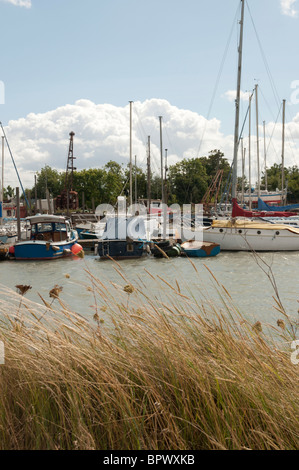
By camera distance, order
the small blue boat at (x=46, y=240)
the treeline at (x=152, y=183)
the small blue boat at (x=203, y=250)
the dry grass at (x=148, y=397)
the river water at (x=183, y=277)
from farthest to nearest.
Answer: the treeline at (x=152, y=183) → the small blue boat at (x=203, y=250) → the small blue boat at (x=46, y=240) → the river water at (x=183, y=277) → the dry grass at (x=148, y=397)

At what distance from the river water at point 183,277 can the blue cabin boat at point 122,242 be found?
35.2 inches

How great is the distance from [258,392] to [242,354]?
449 millimetres

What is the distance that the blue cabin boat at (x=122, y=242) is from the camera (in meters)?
25.3

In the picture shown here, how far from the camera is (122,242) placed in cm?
2539

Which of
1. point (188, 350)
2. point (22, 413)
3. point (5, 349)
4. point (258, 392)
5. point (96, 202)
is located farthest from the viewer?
point (96, 202)

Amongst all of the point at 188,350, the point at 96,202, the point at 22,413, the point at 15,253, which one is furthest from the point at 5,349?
the point at 96,202

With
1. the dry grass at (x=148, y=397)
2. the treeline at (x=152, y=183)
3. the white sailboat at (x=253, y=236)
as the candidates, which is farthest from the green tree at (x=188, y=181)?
the dry grass at (x=148, y=397)

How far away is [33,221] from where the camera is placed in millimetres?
27156

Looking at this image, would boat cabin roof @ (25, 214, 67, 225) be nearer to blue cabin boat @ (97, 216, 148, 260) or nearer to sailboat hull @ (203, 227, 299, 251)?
blue cabin boat @ (97, 216, 148, 260)

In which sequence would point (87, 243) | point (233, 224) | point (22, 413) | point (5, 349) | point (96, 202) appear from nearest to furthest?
1. point (22, 413)
2. point (5, 349)
3. point (233, 224)
4. point (87, 243)
5. point (96, 202)

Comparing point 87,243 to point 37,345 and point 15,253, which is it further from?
point 37,345

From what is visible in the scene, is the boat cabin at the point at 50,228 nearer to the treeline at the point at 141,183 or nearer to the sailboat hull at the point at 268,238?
the sailboat hull at the point at 268,238

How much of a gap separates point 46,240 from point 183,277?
13598 millimetres

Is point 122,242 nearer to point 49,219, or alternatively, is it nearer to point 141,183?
point 49,219
